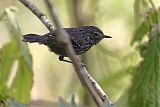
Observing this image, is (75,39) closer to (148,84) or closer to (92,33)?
(92,33)

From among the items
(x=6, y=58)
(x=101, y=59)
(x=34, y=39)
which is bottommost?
(x=101, y=59)

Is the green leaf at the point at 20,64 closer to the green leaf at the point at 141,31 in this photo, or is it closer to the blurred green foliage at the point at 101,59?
the blurred green foliage at the point at 101,59

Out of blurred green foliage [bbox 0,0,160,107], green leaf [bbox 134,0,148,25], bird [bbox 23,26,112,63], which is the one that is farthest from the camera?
green leaf [bbox 134,0,148,25]

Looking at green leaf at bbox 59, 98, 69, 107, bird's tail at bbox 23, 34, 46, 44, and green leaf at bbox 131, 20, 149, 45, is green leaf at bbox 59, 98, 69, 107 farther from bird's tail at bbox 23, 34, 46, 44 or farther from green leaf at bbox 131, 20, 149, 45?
green leaf at bbox 131, 20, 149, 45

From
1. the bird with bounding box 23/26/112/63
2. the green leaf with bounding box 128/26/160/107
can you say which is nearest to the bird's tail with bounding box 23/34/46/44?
the bird with bounding box 23/26/112/63

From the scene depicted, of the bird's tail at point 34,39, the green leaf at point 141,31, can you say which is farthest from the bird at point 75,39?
the green leaf at point 141,31

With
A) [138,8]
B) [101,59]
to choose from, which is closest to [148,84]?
[138,8]

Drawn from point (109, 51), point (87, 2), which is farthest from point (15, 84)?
point (87, 2)
